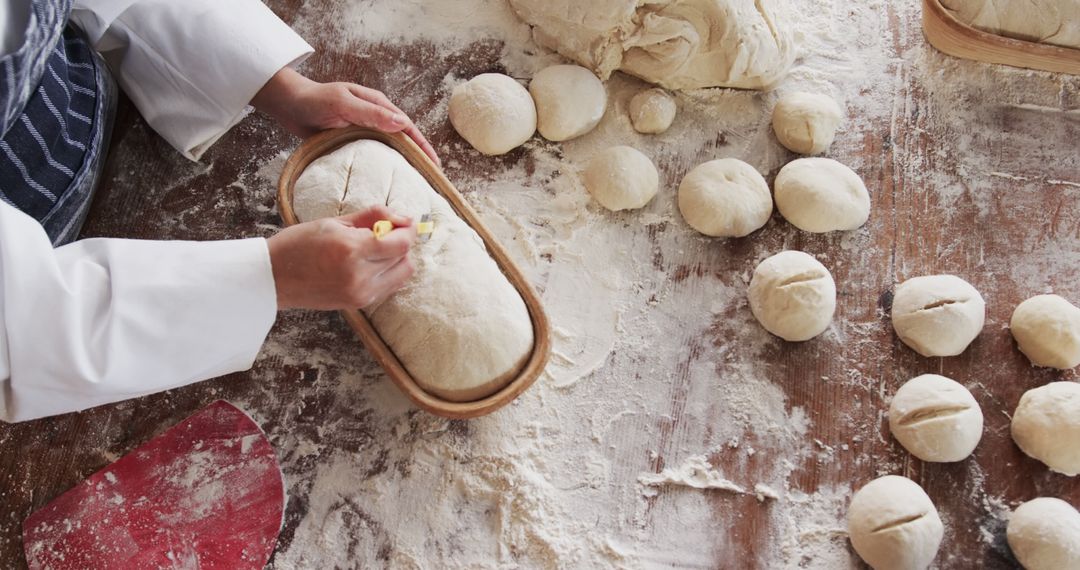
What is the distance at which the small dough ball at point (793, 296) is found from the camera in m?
1.54

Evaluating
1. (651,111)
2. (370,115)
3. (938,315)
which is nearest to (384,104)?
(370,115)

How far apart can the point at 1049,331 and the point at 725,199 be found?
674 mm

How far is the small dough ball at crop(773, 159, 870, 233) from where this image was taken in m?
1.64

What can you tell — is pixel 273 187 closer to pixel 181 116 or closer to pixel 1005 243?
pixel 181 116

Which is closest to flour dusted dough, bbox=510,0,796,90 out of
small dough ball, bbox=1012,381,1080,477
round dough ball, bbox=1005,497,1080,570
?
small dough ball, bbox=1012,381,1080,477

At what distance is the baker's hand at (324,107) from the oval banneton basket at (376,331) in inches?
1.1

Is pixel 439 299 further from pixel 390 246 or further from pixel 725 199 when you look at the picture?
pixel 725 199

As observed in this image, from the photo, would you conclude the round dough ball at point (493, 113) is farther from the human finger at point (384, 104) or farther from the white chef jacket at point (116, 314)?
the white chef jacket at point (116, 314)

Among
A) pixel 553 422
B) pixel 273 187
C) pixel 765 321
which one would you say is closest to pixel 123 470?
pixel 273 187

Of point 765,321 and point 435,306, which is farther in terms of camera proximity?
point 765,321

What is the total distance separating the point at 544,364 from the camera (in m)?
1.45

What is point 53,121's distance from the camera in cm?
149

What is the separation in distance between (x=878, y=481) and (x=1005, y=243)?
65cm

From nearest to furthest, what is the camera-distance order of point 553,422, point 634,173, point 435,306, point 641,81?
point 435,306 < point 553,422 < point 634,173 < point 641,81
